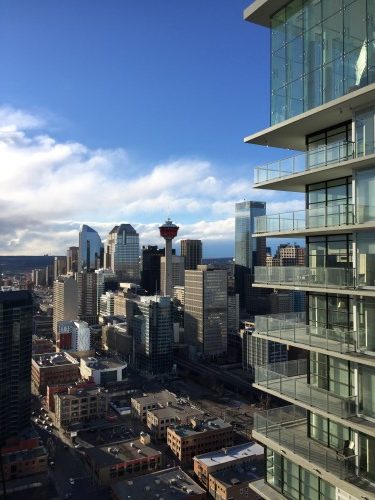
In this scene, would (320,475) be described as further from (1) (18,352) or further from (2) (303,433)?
A: (1) (18,352)

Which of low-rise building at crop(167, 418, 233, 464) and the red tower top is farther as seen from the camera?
the red tower top

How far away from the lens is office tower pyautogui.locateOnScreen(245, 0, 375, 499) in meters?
7.33

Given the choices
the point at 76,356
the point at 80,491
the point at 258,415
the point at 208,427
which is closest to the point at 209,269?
the point at 76,356

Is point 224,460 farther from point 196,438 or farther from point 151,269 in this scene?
point 151,269

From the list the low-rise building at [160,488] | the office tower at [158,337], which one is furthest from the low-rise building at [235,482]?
the office tower at [158,337]

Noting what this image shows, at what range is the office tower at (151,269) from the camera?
16825cm

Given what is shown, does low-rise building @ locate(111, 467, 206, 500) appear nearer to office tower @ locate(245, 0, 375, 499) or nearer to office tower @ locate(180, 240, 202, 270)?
office tower @ locate(245, 0, 375, 499)

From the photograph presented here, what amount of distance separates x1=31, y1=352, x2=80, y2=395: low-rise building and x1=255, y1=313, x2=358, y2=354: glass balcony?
71756 mm

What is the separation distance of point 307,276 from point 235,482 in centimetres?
3430

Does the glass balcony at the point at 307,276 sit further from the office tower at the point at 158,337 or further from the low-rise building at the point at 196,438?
the office tower at the point at 158,337

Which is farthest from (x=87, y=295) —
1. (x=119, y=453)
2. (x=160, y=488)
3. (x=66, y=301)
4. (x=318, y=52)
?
(x=318, y=52)

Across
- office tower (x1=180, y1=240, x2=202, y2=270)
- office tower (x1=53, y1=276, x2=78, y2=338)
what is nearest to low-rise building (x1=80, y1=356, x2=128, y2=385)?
office tower (x1=53, y1=276, x2=78, y2=338)

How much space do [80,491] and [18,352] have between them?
18.1 metres

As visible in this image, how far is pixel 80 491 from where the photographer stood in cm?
3981
